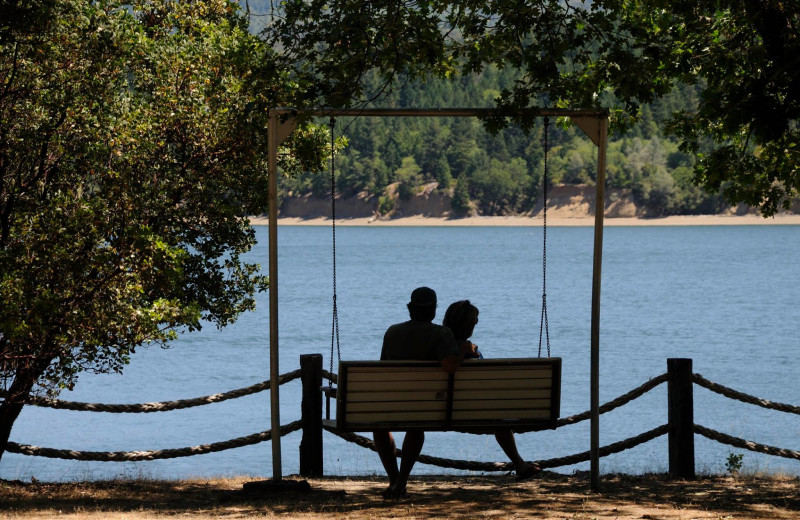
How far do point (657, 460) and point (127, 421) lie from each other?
11.0m

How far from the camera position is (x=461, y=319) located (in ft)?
26.7

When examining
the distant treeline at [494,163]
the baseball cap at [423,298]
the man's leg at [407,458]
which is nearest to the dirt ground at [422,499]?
the man's leg at [407,458]

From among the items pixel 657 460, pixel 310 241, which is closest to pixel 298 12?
pixel 657 460

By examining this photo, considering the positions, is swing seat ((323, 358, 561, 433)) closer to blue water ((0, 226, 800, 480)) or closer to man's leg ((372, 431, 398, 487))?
man's leg ((372, 431, 398, 487))

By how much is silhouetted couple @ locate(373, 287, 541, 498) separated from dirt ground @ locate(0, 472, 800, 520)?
0.96 ft

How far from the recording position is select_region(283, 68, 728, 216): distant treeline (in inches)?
5261

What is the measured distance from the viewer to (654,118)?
15088 centimetres

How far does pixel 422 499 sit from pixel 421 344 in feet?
3.77

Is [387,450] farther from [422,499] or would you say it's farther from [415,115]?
[415,115]

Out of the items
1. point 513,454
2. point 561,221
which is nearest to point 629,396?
point 513,454

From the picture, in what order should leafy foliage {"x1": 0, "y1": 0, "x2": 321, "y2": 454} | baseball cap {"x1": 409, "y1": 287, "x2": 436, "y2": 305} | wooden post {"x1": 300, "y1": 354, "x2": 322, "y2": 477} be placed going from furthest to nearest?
1. wooden post {"x1": 300, "y1": 354, "x2": 322, "y2": 477}
2. leafy foliage {"x1": 0, "y1": 0, "x2": 321, "y2": 454}
3. baseball cap {"x1": 409, "y1": 287, "x2": 436, "y2": 305}

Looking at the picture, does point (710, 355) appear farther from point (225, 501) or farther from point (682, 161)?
point (682, 161)

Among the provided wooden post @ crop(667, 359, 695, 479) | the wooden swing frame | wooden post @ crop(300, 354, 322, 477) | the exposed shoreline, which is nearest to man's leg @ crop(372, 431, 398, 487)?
the wooden swing frame

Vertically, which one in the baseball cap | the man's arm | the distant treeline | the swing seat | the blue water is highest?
the distant treeline
